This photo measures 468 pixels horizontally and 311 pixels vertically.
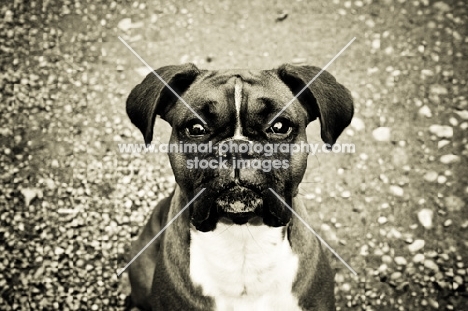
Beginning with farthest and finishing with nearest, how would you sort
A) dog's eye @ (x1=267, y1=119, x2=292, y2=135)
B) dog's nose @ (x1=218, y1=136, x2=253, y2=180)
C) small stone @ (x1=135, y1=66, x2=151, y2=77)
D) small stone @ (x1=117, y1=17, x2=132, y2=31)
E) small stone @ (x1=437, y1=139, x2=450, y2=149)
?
small stone @ (x1=117, y1=17, x2=132, y2=31)
small stone @ (x1=135, y1=66, x2=151, y2=77)
small stone @ (x1=437, y1=139, x2=450, y2=149)
dog's eye @ (x1=267, y1=119, x2=292, y2=135)
dog's nose @ (x1=218, y1=136, x2=253, y2=180)

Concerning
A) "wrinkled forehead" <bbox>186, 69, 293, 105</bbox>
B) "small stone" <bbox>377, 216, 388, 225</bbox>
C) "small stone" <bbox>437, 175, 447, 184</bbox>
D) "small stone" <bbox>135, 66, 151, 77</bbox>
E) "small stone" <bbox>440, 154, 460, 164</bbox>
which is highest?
"wrinkled forehead" <bbox>186, 69, 293, 105</bbox>

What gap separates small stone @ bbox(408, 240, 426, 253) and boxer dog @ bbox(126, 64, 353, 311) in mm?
1410

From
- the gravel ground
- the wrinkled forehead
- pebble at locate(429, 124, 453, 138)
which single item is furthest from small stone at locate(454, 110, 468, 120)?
the wrinkled forehead

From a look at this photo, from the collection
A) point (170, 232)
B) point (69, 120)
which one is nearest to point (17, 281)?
point (69, 120)

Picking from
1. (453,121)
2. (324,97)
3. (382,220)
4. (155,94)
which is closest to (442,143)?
(453,121)

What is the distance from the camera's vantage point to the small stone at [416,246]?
14.1ft

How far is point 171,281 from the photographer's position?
3059mm

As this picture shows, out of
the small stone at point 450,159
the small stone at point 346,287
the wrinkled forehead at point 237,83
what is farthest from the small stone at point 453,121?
the wrinkled forehead at point 237,83

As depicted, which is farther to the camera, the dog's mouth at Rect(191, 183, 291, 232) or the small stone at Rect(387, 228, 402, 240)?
the small stone at Rect(387, 228, 402, 240)

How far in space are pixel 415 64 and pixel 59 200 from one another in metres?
3.34

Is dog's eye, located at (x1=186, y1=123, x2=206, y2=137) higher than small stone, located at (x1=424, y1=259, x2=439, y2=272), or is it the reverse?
dog's eye, located at (x1=186, y1=123, x2=206, y2=137)

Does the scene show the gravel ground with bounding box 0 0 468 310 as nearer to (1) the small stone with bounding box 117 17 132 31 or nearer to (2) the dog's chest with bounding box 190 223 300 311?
(1) the small stone with bounding box 117 17 132 31

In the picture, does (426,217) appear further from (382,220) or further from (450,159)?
(450,159)

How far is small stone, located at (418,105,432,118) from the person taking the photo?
185 inches
